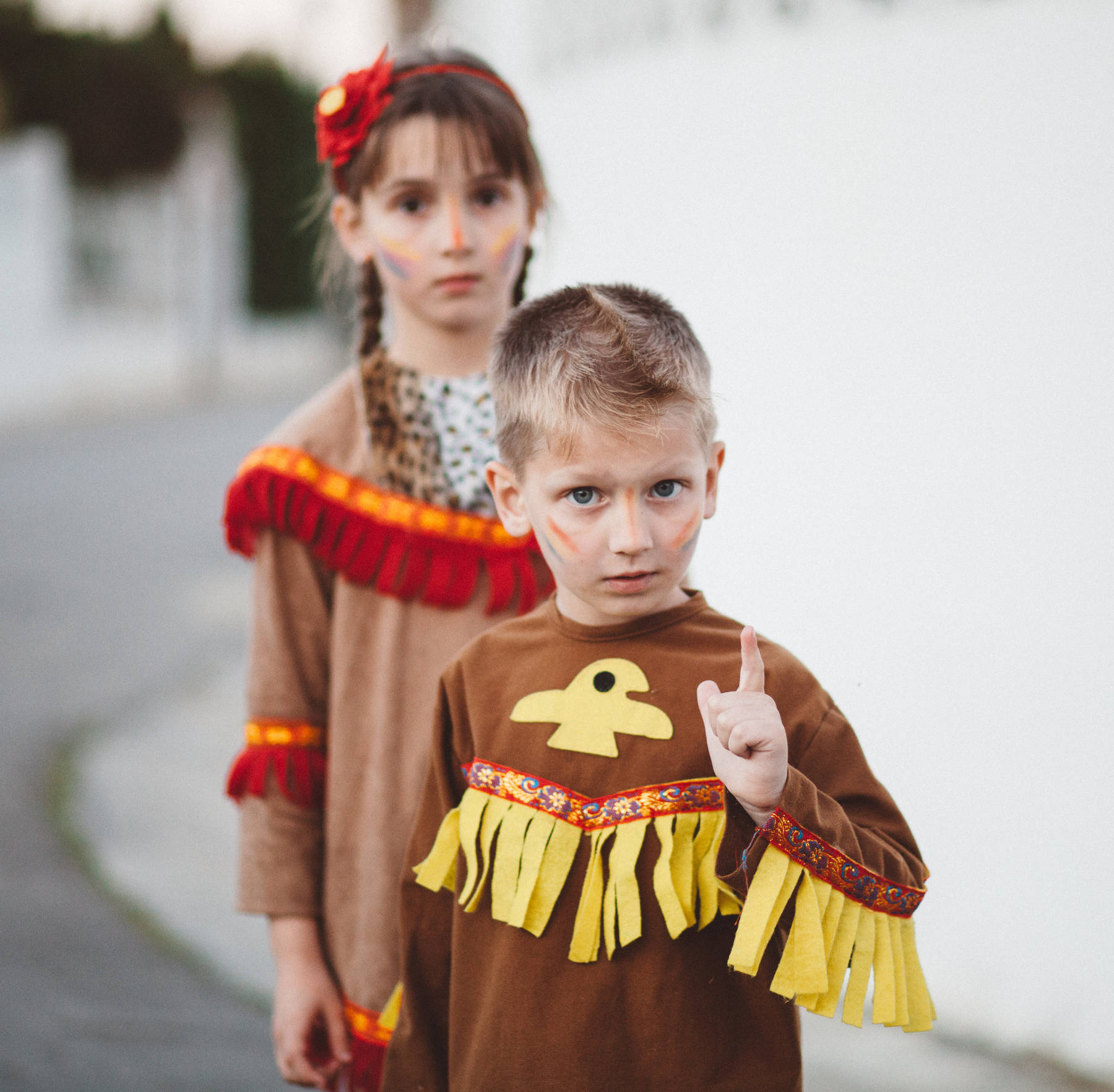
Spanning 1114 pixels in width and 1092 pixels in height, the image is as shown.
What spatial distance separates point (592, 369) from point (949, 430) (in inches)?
65.0

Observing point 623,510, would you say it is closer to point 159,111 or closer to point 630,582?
point 630,582

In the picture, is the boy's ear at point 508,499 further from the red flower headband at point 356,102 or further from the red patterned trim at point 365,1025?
the red patterned trim at point 365,1025

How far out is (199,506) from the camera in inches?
381

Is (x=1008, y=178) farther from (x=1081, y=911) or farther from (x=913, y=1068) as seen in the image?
(x=913, y=1068)

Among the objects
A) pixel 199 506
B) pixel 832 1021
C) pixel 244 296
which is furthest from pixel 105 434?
pixel 832 1021

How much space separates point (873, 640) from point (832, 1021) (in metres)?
1.07

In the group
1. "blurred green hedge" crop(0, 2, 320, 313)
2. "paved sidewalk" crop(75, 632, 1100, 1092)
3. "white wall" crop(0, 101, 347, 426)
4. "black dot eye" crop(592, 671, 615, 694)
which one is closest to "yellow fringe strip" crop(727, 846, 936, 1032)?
"black dot eye" crop(592, 671, 615, 694)

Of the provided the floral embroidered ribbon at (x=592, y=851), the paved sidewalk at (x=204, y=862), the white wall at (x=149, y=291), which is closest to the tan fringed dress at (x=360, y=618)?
the floral embroidered ribbon at (x=592, y=851)

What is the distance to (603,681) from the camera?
1.46 m

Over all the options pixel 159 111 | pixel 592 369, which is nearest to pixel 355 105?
pixel 592 369

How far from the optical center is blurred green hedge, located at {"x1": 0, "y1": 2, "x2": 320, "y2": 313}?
19.0 meters

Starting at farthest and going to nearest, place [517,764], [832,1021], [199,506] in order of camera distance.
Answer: [199,506] → [832,1021] → [517,764]

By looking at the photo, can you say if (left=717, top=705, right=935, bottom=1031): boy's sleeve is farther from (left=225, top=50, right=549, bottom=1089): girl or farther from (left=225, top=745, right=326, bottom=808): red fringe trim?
(left=225, top=745, right=326, bottom=808): red fringe trim

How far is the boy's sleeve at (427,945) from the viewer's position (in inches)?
62.8
